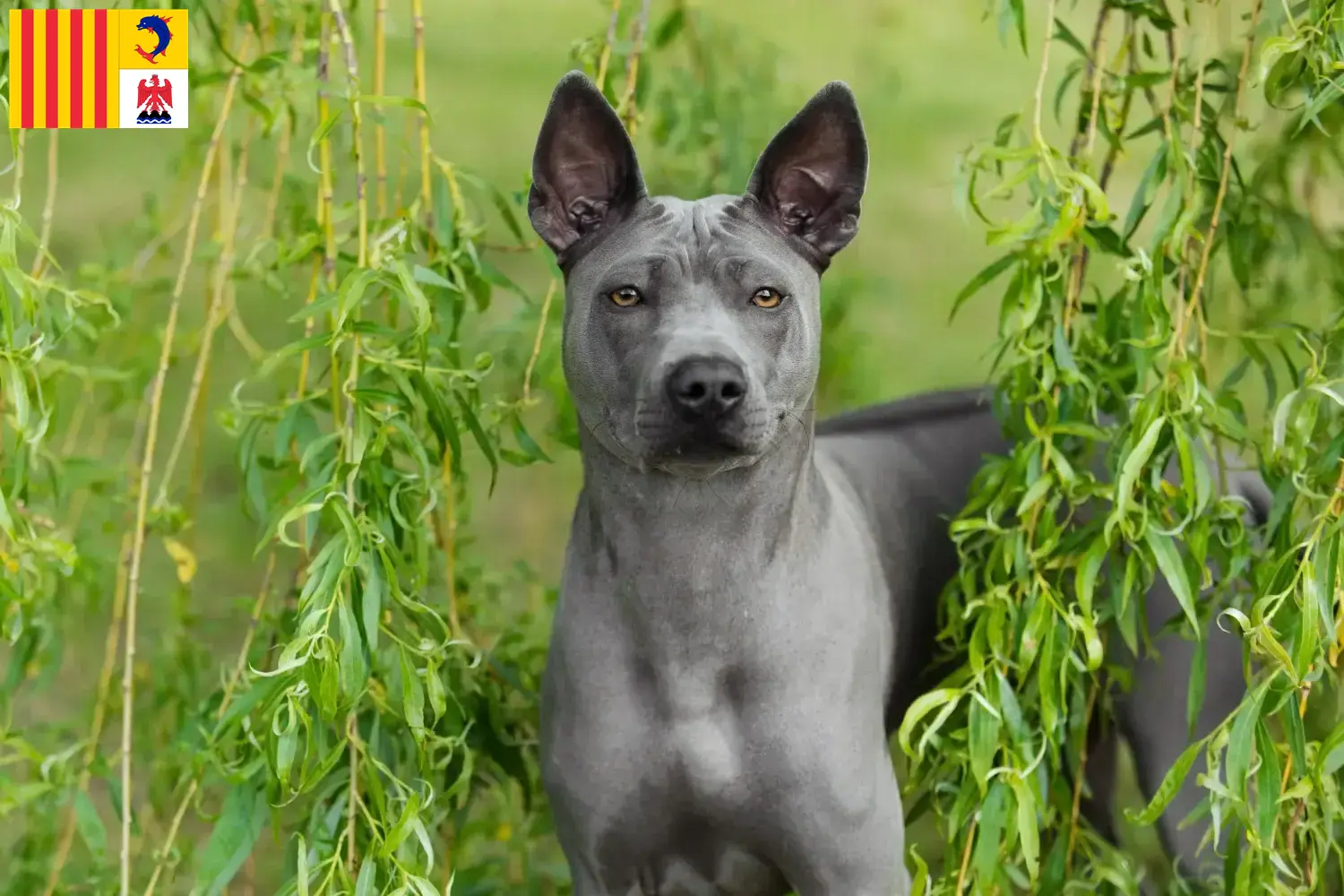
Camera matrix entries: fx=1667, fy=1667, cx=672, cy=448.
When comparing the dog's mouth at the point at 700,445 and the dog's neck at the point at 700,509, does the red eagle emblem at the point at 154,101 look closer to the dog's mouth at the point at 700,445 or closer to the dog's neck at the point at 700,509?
the dog's neck at the point at 700,509

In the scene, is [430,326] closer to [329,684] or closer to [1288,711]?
[329,684]

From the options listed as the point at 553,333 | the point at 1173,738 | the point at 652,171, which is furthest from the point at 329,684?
the point at 652,171

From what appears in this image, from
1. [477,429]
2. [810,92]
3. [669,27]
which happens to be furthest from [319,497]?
[810,92]

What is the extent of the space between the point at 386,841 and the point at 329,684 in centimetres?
18

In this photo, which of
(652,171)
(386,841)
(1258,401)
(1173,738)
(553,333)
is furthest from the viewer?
(1258,401)

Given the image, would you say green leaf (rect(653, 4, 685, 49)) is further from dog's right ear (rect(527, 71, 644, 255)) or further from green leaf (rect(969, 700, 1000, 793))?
green leaf (rect(969, 700, 1000, 793))

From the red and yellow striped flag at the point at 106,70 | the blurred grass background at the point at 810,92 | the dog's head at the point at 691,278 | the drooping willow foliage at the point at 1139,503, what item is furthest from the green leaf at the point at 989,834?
the blurred grass background at the point at 810,92

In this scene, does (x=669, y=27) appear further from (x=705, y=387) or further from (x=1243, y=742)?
(x=1243, y=742)

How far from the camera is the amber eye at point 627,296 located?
1645 mm

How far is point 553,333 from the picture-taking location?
7.17 feet

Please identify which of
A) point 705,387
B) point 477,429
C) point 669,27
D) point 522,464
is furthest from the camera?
point 669,27

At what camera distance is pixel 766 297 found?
1.65m

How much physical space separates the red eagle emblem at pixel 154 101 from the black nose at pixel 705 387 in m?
0.89

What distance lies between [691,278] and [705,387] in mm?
160
